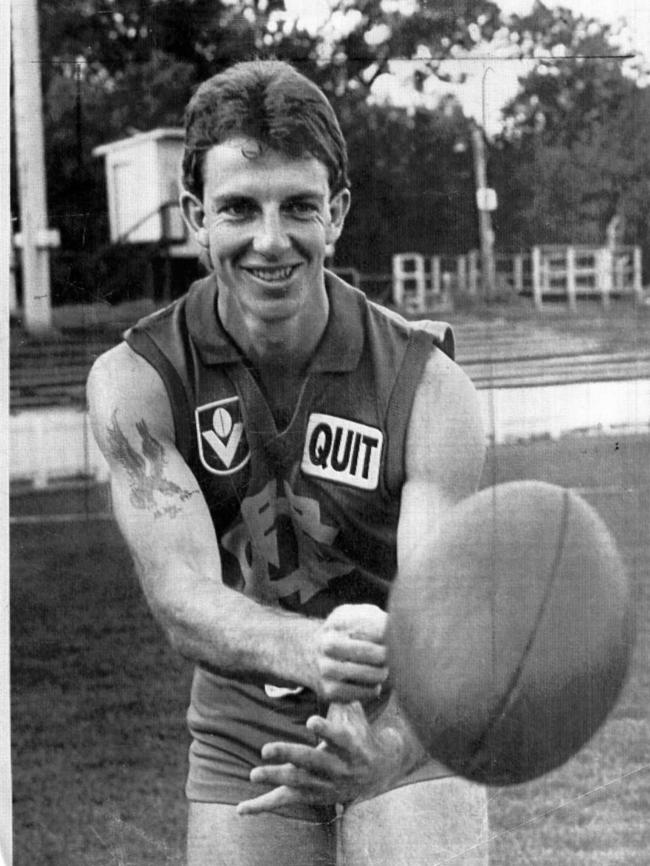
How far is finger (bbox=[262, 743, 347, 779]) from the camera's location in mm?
2920

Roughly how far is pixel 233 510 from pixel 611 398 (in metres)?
0.98

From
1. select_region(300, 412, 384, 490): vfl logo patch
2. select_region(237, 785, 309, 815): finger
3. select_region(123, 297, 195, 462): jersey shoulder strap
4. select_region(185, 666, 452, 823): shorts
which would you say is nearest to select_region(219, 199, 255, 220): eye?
select_region(123, 297, 195, 462): jersey shoulder strap

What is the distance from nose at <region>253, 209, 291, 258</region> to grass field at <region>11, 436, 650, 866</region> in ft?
2.32

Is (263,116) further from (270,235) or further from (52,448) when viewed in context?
(52,448)

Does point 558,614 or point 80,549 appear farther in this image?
point 80,549

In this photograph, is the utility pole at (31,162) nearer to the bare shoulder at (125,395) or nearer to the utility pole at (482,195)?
the bare shoulder at (125,395)

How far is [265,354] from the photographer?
3.00 m

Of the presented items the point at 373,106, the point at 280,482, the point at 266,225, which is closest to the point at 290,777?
the point at 280,482

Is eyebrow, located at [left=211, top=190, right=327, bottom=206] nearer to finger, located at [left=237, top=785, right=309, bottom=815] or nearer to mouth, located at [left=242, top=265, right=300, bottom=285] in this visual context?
mouth, located at [left=242, top=265, right=300, bottom=285]

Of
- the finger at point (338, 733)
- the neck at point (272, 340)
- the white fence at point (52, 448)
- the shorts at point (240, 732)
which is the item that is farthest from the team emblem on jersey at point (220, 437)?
the finger at point (338, 733)

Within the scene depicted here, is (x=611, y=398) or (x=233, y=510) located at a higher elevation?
(x=611, y=398)

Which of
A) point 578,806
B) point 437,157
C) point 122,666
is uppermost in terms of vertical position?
point 437,157

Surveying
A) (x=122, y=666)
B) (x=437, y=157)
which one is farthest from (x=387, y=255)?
(x=122, y=666)

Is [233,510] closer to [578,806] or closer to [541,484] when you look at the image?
[541,484]
